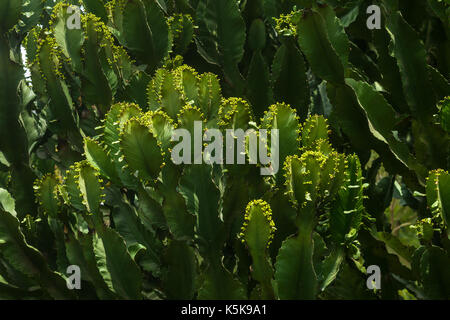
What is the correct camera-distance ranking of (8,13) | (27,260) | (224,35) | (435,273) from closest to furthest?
(435,273)
(27,260)
(8,13)
(224,35)

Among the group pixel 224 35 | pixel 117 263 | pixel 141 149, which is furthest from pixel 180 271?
pixel 224 35

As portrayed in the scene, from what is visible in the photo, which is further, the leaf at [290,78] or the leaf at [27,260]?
the leaf at [290,78]

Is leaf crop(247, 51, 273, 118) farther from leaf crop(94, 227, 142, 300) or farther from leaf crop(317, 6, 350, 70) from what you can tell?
leaf crop(94, 227, 142, 300)

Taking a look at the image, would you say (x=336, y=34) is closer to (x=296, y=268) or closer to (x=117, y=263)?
(x=296, y=268)

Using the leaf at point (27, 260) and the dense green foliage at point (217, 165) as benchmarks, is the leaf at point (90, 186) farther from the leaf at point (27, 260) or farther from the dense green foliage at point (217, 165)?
the leaf at point (27, 260)

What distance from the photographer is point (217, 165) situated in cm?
252

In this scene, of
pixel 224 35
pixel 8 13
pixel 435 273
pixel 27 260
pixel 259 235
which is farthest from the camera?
pixel 224 35

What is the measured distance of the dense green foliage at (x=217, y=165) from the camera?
235cm

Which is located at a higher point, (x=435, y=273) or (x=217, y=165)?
(x=217, y=165)

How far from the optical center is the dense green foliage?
2352mm

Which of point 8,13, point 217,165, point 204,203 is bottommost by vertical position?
point 204,203

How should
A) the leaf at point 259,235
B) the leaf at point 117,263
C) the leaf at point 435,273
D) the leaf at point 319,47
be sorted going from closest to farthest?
1. the leaf at point 259,235
2. the leaf at point 435,273
3. the leaf at point 117,263
4. the leaf at point 319,47

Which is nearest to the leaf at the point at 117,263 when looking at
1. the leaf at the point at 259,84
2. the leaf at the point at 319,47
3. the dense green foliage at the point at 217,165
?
the dense green foliage at the point at 217,165
